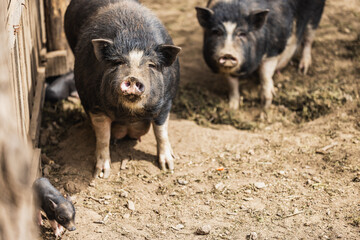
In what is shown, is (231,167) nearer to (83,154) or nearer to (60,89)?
(83,154)

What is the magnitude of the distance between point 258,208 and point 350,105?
2444mm

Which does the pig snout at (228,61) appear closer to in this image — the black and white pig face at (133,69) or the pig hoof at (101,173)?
the black and white pig face at (133,69)

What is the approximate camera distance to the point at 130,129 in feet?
19.0

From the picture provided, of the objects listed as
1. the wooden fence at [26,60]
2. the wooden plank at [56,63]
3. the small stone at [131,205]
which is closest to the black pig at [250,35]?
the wooden plank at [56,63]

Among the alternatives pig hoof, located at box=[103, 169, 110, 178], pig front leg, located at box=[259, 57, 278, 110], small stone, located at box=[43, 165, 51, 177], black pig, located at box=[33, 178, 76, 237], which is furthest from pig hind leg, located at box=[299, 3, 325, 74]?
black pig, located at box=[33, 178, 76, 237]

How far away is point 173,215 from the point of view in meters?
4.85

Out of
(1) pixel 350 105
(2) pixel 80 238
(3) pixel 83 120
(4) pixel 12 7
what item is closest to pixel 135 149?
(3) pixel 83 120

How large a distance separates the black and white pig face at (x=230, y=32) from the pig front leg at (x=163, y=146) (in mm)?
1436

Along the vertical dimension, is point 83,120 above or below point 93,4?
below

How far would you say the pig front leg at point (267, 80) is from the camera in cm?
711

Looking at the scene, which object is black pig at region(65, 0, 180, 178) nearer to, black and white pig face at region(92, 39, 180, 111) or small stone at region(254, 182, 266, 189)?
black and white pig face at region(92, 39, 180, 111)

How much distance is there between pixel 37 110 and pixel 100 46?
1.32m

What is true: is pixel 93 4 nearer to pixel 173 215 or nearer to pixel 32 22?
pixel 32 22

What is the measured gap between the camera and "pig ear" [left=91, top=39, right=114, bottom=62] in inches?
187
